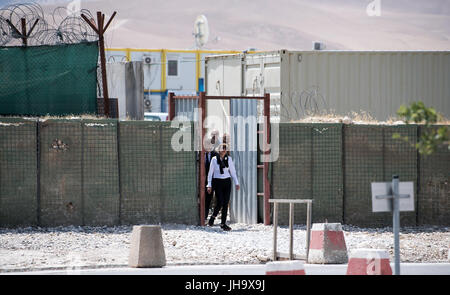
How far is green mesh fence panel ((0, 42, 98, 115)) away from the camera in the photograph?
56.3ft

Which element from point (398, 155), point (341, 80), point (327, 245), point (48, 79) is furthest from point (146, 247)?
point (341, 80)

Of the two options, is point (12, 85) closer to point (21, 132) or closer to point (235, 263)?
point (21, 132)

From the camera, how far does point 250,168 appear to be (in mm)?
17141

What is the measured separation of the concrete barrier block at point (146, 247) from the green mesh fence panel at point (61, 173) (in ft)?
13.1

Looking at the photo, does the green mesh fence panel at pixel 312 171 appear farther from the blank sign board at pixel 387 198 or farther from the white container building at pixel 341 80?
the blank sign board at pixel 387 198

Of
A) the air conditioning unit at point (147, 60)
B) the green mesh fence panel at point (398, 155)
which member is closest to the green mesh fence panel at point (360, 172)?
the green mesh fence panel at point (398, 155)

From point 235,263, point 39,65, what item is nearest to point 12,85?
point 39,65

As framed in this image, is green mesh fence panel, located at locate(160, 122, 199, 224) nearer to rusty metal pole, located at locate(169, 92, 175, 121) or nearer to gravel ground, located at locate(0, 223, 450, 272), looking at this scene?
gravel ground, located at locate(0, 223, 450, 272)

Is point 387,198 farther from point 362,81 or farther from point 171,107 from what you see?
point 362,81

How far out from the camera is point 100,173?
53.4ft

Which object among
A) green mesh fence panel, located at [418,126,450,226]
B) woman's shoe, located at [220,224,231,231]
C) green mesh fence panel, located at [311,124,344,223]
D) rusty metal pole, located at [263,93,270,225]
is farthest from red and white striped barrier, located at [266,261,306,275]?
green mesh fence panel, located at [418,126,450,226]
